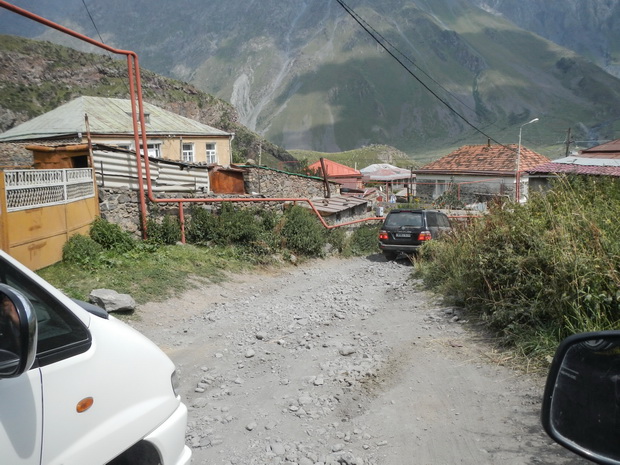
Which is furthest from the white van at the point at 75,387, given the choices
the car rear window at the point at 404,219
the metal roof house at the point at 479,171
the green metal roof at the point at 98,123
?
the metal roof house at the point at 479,171

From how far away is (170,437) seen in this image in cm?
280

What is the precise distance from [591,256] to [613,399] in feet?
12.6

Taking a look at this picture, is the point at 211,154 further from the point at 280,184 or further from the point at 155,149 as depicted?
the point at 280,184

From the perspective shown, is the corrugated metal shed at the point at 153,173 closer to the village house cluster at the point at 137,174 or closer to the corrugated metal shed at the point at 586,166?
the village house cluster at the point at 137,174

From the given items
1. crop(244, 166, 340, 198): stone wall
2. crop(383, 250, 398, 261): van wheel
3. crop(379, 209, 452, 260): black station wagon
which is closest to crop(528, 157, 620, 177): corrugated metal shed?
crop(379, 209, 452, 260): black station wagon

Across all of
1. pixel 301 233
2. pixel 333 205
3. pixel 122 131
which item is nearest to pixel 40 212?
pixel 301 233

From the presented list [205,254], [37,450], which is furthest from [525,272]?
[205,254]

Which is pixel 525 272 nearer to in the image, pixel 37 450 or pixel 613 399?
pixel 613 399

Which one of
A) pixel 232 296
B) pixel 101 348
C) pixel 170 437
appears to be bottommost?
pixel 232 296

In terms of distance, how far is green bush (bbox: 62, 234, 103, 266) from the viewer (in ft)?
30.3

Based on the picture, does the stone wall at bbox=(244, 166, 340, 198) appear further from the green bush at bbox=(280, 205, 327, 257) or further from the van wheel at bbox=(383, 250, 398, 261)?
the van wheel at bbox=(383, 250, 398, 261)

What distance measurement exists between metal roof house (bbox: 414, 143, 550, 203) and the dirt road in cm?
2919

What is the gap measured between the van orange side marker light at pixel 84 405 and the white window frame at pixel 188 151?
3052cm

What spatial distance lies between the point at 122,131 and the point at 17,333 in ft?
89.1
